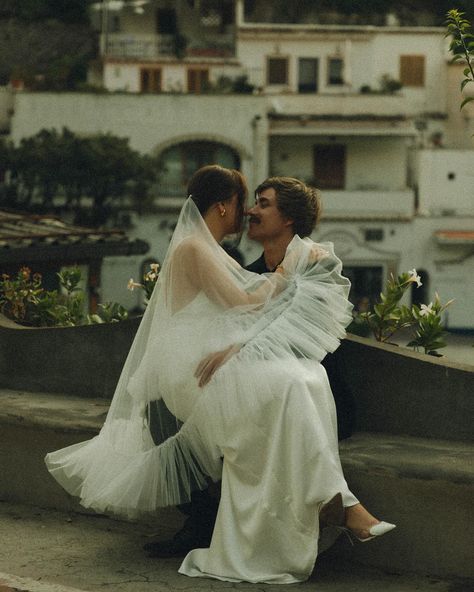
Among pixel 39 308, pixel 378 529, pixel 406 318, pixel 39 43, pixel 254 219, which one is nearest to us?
pixel 378 529

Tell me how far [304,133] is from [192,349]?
130 ft

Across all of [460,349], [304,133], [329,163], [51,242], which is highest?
[304,133]

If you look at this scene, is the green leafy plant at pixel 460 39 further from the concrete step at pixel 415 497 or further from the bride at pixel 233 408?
the concrete step at pixel 415 497

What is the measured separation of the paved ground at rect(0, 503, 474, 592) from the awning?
3781cm

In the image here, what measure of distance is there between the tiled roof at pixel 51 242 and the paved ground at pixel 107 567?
918 centimetres

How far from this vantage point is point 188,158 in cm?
4462

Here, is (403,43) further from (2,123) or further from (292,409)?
(292,409)

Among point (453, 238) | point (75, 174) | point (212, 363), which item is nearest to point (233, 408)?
point (212, 363)

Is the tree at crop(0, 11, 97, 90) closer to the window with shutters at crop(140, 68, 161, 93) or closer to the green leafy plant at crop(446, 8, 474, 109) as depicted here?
the window with shutters at crop(140, 68, 161, 93)

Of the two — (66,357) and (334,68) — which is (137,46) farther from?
(66,357)

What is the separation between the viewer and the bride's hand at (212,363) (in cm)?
568

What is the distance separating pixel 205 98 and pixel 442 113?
13700 mm

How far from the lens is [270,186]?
242 inches

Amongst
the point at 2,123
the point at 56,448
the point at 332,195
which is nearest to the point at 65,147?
the point at 2,123
